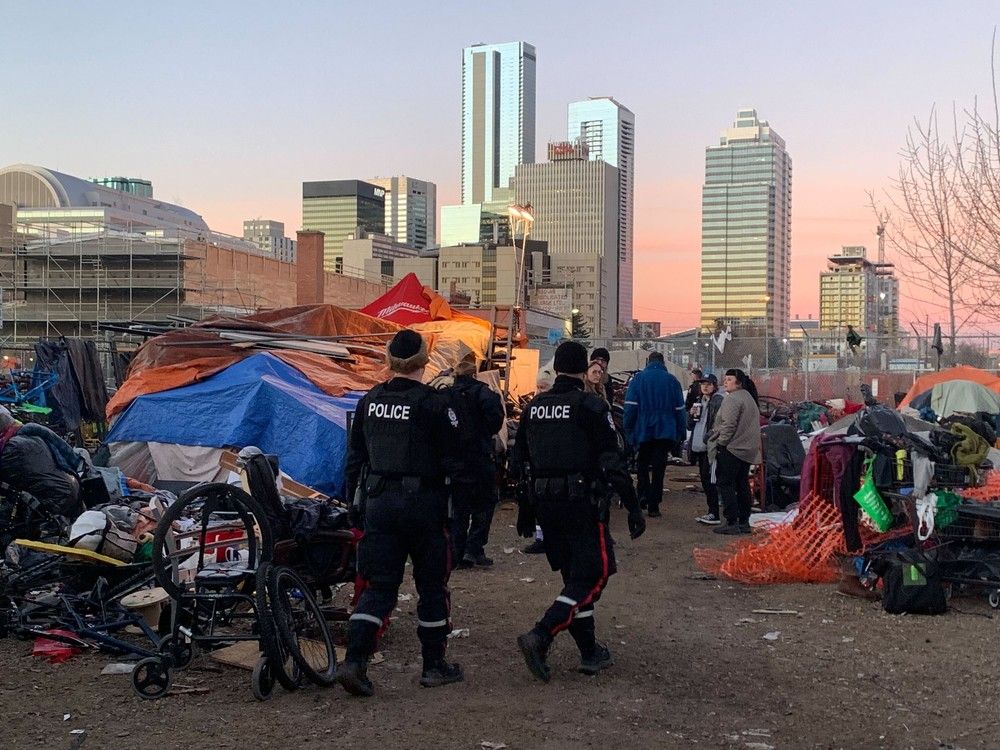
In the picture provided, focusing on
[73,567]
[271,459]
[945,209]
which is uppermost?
[945,209]

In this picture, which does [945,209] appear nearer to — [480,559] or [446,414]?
[480,559]

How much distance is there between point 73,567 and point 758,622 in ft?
15.4

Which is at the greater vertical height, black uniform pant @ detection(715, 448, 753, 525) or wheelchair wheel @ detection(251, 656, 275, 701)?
black uniform pant @ detection(715, 448, 753, 525)

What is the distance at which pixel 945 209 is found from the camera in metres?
12.5

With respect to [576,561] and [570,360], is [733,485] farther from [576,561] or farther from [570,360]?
[576,561]

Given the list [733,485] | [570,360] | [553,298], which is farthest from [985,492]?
[553,298]

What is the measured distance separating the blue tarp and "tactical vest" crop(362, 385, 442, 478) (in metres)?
5.91

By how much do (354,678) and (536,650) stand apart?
1005 millimetres

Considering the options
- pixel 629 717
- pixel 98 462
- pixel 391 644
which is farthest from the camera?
pixel 98 462

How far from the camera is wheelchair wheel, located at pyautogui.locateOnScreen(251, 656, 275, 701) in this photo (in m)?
5.42

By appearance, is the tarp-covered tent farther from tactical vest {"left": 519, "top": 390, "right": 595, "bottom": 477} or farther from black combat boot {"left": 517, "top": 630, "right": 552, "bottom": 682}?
black combat boot {"left": 517, "top": 630, "right": 552, "bottom": 682}

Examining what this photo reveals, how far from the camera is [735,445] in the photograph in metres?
11.0

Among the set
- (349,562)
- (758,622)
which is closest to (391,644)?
(349,562)

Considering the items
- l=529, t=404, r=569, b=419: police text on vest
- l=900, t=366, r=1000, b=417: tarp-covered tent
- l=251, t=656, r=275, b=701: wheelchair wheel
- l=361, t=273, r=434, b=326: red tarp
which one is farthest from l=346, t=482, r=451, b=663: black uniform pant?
l=361, t=273, r=434, b=326: red tarp
